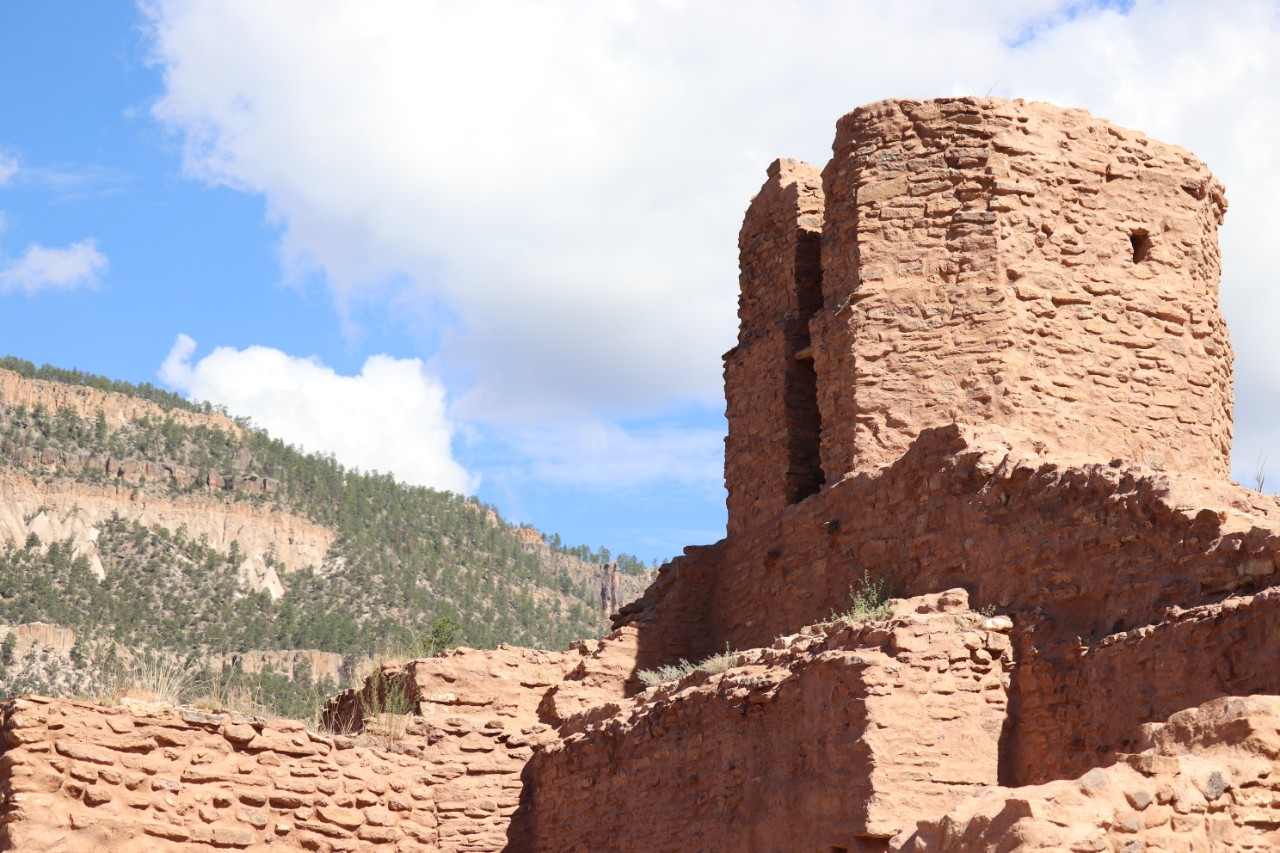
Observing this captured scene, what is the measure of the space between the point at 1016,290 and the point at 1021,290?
0.13ft

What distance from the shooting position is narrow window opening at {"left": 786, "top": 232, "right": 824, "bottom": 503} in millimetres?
14664

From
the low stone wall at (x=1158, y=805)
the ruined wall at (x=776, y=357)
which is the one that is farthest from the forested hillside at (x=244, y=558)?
the low stone wall at (x=1158, y=805)

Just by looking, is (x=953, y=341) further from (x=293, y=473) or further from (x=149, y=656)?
(x=293, y=473)

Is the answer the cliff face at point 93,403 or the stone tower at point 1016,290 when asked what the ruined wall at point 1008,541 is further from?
the cliff face at point 93,403

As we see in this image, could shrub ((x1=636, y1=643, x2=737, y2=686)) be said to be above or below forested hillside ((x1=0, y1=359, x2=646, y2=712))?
below

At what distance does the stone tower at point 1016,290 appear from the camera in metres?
13.4

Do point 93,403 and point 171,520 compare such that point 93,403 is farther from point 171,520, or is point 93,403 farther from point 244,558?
point 244,558

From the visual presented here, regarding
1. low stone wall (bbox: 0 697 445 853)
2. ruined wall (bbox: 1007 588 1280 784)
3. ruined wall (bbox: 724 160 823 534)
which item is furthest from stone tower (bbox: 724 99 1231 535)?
low stone wall (bbox: 0 697 445 853)

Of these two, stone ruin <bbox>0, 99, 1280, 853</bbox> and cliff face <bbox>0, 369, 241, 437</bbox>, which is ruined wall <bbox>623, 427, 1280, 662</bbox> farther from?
cliff face <bbox>0, 369, 241, 437</bbox>

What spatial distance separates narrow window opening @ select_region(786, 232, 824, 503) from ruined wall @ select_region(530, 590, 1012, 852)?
277 cm

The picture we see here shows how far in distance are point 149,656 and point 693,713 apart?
34247mm

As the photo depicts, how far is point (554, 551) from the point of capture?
233ft

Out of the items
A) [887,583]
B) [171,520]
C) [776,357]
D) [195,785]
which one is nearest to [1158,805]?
[887,583]

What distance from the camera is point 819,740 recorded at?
1035 centimetres
